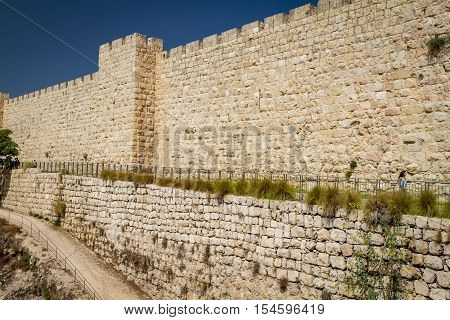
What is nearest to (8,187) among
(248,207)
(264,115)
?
(264,115)

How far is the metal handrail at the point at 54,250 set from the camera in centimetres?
1141

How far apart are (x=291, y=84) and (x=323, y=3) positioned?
7.28ft

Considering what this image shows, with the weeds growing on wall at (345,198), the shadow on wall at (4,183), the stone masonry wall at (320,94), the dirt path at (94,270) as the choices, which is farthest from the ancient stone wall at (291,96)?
the dirt path at (94,270)

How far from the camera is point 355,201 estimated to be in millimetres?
7340

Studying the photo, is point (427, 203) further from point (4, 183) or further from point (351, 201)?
point (4, 183)

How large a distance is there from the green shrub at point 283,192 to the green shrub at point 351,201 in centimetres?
129

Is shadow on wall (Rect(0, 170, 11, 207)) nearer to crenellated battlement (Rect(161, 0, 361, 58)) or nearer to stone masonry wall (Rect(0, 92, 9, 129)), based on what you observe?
crenellated battlement (Rect(161, 0, 361, 58))

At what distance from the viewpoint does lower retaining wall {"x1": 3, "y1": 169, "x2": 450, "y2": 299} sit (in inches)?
255

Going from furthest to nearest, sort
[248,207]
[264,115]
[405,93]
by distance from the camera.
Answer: [264,115], [405,93], [248,207]

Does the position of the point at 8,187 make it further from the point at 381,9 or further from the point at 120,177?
the point at 381,9

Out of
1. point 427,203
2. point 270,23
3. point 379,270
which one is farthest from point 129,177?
point 427,203

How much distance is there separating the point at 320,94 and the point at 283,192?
3893mm

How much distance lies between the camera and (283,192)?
28.3 feet

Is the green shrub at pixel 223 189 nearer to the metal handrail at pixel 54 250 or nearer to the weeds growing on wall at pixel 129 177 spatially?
the weeds growing on wall at pixel 129 177
